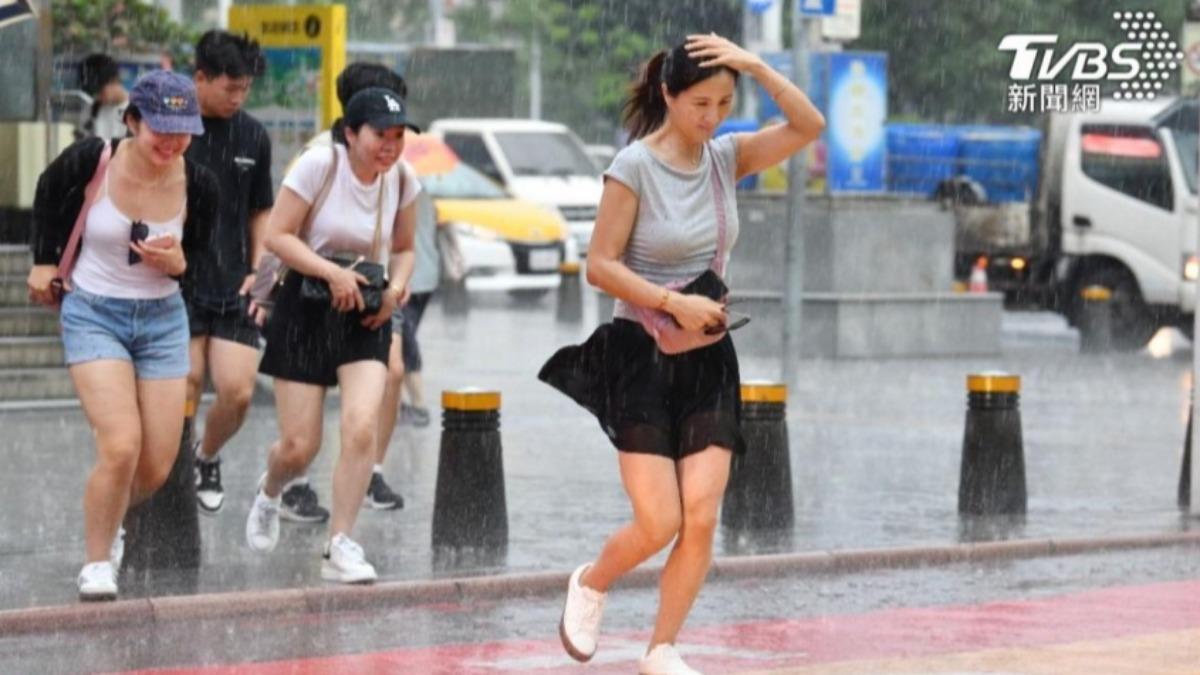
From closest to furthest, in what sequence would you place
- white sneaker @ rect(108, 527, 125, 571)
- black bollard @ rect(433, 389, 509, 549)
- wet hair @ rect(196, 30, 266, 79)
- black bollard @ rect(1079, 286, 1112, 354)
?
1. white sneaker @ rect(108, 527, 125, 571)
2. wet hair @ rect(196, 30, 266, 79)
3. black bollard @ rect(433, 389, 509, 549)
4. black bollard @ rect(1079, 286, 1112, 354)

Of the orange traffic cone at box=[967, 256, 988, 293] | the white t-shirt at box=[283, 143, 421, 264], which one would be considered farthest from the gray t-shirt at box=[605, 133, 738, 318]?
the orange traffic cone at box=[967, 256, 988, 293]

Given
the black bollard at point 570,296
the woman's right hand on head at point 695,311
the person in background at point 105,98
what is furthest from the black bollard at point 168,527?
the black bollard at point 570,296

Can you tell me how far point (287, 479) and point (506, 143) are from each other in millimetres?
26553

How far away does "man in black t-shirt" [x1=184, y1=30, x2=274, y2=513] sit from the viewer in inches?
452

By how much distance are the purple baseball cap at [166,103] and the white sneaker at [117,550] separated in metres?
1.48

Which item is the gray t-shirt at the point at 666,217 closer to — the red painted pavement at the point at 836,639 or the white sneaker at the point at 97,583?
the red painted pavement at the point at 836,639

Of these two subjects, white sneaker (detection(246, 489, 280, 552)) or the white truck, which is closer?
white sneaker (detection(246, 489, 280, 552))

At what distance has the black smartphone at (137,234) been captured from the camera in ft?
32.0

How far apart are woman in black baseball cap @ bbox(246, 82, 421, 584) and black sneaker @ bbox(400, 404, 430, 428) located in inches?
247

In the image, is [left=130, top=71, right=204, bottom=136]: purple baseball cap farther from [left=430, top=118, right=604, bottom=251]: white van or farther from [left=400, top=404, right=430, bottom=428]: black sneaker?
[left=430, top=118, right=604, bottom=251]: white van

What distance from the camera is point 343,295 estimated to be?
1041 centimetres

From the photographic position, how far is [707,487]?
8.02m

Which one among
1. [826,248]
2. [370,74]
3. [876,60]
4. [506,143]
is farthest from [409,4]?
[370,74]

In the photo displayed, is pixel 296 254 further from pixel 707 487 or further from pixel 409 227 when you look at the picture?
pixel 707 487
